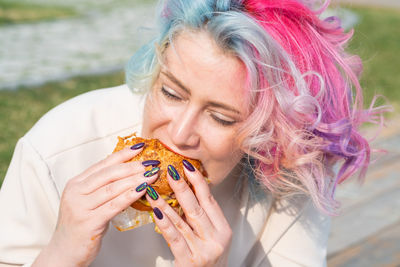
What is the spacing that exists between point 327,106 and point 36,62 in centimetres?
562

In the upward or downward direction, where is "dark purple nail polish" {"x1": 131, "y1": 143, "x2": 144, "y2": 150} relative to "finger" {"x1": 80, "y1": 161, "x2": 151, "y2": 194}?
upward

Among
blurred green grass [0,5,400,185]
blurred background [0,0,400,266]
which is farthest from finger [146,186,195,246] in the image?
blurred green grass [0,5,400,185]

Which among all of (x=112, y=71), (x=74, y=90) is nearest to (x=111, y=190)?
(x=74, y=90)

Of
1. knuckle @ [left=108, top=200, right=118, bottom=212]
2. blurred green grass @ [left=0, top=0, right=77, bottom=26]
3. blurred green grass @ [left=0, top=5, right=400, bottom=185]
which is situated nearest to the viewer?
knuckle @ [left=108, top=200, right=118, bottom=212]

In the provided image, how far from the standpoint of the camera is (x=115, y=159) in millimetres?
1927

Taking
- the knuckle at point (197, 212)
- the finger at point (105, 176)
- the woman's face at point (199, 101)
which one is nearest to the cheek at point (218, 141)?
the woman's face at point (199, 101)

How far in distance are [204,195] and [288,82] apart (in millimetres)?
560

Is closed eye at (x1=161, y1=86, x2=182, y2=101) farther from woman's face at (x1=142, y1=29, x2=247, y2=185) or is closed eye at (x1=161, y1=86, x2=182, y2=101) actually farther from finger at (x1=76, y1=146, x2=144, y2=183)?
finger at (x1=76, y1=146, x2=144, y2=183)

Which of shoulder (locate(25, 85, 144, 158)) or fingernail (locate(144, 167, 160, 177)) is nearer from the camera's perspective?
fingernail (locate(144, 167, 160, 177))

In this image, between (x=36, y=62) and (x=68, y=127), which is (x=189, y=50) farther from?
(x=36, y=62)

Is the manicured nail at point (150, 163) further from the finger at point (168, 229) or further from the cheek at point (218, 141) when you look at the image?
the cheek at point (218, 141)

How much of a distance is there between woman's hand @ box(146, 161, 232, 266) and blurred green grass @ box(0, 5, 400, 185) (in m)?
1.10

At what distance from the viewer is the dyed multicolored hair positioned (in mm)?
1999

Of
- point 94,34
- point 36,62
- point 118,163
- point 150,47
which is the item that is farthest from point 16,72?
point 118,163
